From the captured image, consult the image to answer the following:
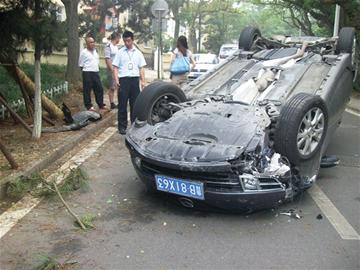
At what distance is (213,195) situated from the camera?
4484mm

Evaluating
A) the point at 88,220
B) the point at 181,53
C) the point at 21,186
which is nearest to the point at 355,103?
the point at 181,53

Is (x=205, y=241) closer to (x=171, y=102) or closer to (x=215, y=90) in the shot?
(x=171, y=102)

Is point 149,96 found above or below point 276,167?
above

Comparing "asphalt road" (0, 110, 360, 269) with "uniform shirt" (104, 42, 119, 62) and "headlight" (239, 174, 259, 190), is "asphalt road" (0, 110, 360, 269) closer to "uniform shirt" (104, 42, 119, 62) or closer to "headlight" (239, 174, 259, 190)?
"headlight" (239, 174, 259, 190)

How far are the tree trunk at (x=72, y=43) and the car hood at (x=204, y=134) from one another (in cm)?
871

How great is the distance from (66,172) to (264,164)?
2649 millimetres

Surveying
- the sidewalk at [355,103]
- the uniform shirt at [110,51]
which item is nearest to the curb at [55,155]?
the uniform shirt at [110,51]

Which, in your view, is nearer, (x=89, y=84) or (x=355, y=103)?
(x=89, y=84)

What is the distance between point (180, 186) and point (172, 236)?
0.50 metres

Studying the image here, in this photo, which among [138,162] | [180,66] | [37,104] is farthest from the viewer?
[180,66]

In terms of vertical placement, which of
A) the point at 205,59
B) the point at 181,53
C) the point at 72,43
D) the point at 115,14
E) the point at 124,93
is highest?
the point at 115,14

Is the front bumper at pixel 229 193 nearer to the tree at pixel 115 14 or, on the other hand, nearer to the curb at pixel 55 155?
the curb at pixel 55 155

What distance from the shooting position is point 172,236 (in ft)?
14.2

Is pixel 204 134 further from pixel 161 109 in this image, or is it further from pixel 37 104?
pixel 37 104
